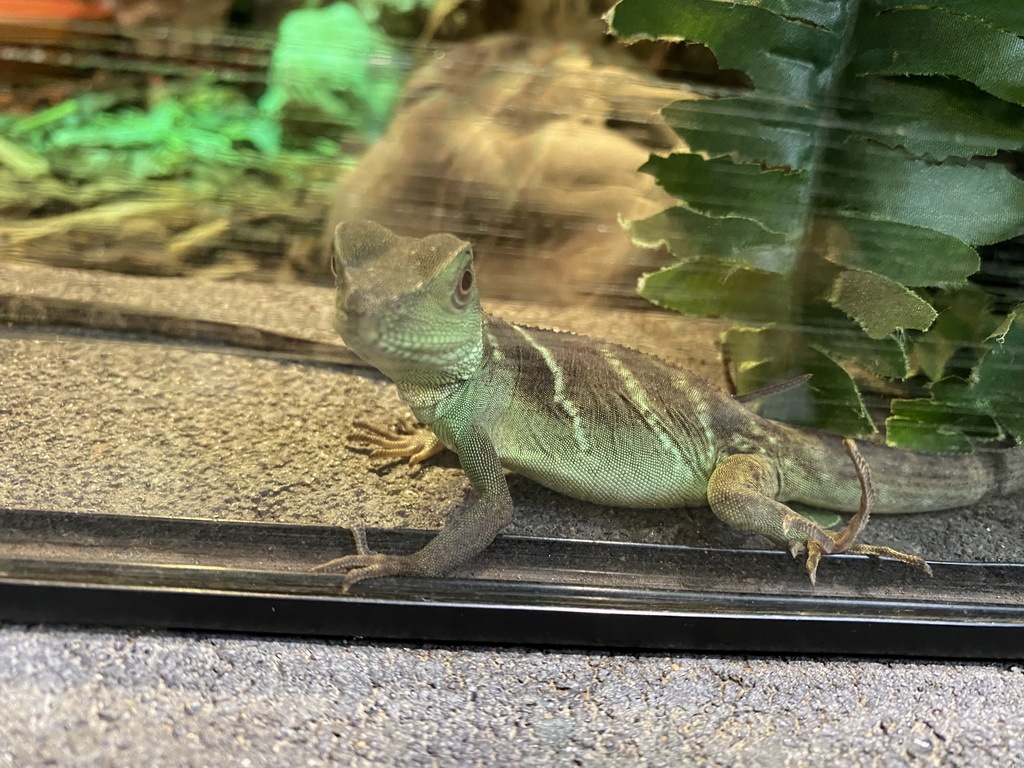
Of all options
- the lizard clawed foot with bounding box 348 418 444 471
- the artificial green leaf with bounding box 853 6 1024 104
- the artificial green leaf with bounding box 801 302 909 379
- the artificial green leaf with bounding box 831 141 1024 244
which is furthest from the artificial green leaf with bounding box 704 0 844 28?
the lizard clawed foot with bounding box 348 418 444 471

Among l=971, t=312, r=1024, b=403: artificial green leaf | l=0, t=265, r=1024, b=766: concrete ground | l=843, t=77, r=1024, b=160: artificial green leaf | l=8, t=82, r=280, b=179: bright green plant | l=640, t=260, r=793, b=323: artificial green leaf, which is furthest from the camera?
l=8, t=82, r=280, b=179: bright green plant

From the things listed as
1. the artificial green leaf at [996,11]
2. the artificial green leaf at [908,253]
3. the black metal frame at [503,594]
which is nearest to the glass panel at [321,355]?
the black metal frame at [503,594]

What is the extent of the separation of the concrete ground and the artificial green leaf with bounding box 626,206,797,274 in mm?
394

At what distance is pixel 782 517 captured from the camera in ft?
7.31

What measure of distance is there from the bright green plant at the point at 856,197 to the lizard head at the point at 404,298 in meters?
1.07

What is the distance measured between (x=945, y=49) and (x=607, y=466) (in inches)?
64.5

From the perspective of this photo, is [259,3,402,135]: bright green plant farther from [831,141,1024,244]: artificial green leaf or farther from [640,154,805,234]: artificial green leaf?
[831,141,1024,244]: artificial green leaf

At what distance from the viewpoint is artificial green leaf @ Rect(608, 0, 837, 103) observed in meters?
2.37

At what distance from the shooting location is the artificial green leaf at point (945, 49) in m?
2.18

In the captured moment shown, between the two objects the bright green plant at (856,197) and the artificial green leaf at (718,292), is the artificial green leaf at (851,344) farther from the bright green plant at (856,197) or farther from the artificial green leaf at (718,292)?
the artificial green leaf at (718,292)

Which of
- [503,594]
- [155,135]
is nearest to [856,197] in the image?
[503,594]

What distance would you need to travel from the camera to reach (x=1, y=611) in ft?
6.15

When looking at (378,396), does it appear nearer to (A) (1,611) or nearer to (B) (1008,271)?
(A) (1,611)

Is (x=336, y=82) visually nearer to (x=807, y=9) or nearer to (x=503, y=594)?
(x=807, y=9)
